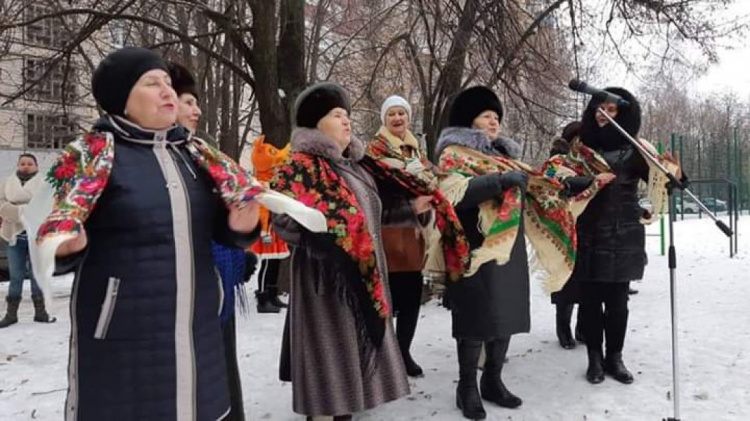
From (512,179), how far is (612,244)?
101cm

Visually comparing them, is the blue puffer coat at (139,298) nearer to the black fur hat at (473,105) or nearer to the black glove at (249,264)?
the black glove at (249,264)

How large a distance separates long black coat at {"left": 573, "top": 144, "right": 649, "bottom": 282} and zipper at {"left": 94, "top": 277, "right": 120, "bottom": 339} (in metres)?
2.90

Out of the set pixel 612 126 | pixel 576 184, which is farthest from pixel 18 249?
pixel 612 126

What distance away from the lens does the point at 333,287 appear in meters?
2.79

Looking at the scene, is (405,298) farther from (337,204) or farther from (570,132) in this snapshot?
(570,132)

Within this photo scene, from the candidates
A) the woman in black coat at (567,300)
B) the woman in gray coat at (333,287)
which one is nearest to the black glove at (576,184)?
the woman in black coat at (567,300)

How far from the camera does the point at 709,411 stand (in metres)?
3.26

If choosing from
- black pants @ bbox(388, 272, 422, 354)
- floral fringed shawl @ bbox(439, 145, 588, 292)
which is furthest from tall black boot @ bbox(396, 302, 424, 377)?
floral fringed shawl @ bbox(439, 145, 588, 292)

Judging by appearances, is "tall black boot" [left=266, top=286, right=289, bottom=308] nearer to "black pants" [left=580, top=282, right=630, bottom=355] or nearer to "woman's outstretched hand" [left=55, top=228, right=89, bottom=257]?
"black pants" [left=580, top=282, right=630, bottom=355]

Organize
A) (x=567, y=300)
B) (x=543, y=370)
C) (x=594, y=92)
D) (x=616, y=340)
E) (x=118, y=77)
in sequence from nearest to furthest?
(x=118, y=77) < (x=594, y=92) < (x=616, y=340) < (x=543, y=370) < (x=567, y=300)

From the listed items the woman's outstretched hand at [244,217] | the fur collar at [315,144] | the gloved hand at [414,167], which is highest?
the fur collar at [315,144]

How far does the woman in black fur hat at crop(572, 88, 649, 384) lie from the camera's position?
3691 mm

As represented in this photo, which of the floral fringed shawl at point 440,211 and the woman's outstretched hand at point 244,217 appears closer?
the woman's outstretched hand at point 244,217

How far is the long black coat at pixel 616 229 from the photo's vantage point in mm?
3674
